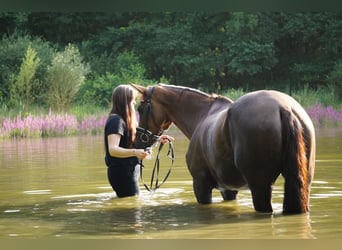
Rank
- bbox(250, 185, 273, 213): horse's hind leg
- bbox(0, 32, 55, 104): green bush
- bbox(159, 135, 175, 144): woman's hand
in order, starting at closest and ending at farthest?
bbox(250, 185, 273, 213): horse's hind leg → bbox(159, 135, 175, 144): woman's hand → bbox(0, 32, 55, 104): green bush

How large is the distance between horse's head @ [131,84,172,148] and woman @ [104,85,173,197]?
227mm

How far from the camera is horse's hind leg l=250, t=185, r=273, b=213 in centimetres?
539

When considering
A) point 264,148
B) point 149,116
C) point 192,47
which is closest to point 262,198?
point 264,148

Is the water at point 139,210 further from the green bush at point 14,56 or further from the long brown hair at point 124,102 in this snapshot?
the green bush at point 14,56

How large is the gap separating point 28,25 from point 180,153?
61.3 feet

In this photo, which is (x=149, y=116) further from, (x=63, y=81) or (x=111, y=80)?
(x=111, y=80)

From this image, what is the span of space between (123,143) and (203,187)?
0.88 metres

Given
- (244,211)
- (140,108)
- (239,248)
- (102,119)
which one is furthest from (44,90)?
(239,248)

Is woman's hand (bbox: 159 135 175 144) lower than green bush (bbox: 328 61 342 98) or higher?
higher

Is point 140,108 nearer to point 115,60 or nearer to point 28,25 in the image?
point 115,60

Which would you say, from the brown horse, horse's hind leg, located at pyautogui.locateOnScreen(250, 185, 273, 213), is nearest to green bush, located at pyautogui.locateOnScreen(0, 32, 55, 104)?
the brown horse

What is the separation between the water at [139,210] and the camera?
498cm

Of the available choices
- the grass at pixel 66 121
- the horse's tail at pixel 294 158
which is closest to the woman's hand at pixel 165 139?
the horse's tail at pixel 294 158

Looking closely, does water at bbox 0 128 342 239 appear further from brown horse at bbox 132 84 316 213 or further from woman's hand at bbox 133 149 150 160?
woman's hand at bbox 133 149 150 160
